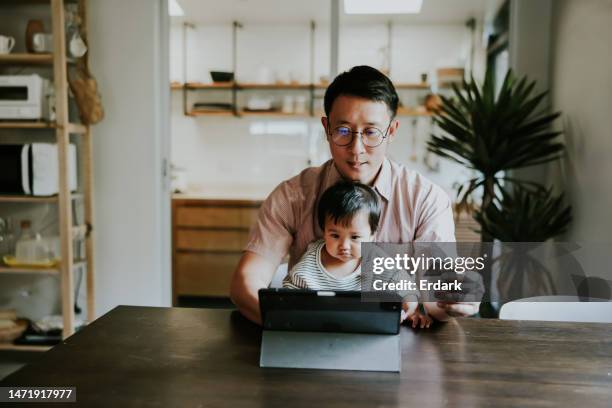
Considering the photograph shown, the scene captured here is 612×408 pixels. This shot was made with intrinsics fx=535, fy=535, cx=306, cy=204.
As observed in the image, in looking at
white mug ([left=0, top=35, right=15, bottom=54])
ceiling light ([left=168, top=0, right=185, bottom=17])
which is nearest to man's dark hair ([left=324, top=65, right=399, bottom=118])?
ceiling light ([left=168, top=0, right=185, bottom=17])

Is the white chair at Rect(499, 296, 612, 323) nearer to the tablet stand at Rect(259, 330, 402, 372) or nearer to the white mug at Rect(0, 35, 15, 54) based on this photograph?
the tablet stand at Rect(259, 330, 402, 372)

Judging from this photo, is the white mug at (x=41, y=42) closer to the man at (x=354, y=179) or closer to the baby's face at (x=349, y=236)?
the man at (x=354, y=179)

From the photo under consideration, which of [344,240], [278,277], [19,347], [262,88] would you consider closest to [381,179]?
[344,240]

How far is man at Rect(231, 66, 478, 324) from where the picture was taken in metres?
1.60

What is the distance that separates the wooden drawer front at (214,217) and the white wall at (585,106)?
204 centimetres

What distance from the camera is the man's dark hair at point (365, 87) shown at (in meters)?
1.61

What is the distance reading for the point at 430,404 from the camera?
0.99m

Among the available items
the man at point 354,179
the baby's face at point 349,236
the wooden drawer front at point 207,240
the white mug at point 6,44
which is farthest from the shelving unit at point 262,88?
the baby's face at point 349,236

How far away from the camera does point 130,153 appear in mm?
3412

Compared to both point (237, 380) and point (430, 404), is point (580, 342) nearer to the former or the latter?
point (430, 404)

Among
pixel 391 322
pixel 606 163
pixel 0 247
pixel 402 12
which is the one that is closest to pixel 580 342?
pixel 391 322

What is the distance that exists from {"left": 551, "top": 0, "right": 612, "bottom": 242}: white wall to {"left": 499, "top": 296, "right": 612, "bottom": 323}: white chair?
2.23 feet

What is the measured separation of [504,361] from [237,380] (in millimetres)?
599

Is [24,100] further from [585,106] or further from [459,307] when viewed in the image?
[585,106]
